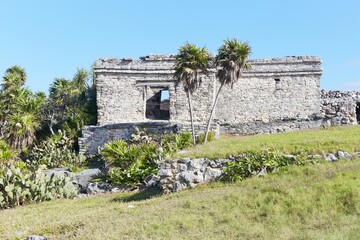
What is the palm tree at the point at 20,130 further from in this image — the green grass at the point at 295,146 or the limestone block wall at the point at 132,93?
the green grass at the point at 295,146

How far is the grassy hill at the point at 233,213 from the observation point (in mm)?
7750

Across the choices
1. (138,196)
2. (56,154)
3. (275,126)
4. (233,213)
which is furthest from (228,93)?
(233,213)

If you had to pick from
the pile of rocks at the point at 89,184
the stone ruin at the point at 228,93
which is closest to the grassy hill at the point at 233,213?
the pile of rocks at the point at 89,184

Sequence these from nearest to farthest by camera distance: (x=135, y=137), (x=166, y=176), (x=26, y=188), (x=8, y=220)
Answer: (x=8, y=220), (x=166, y=176), (x=26, y=188), (x=135, y=137)

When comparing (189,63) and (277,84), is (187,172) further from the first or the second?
(277,84)

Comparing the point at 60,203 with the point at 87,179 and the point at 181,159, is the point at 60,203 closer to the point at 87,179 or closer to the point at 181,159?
the point at 87,179

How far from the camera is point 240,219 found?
8.34 metres

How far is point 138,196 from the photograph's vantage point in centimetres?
1238

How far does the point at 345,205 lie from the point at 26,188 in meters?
10.2

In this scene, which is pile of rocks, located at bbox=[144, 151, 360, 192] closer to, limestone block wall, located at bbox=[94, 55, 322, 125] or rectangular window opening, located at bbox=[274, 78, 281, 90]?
limestone block wall, located at bbox=[94, 55, 322, 125]

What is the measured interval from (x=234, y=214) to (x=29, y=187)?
8.16 metres

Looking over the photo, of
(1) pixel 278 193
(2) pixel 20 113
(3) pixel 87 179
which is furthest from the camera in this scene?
(2) pixel 20 113

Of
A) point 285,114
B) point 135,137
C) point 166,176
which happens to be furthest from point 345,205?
point 285,114

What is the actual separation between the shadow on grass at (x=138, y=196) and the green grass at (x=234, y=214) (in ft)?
1.40
